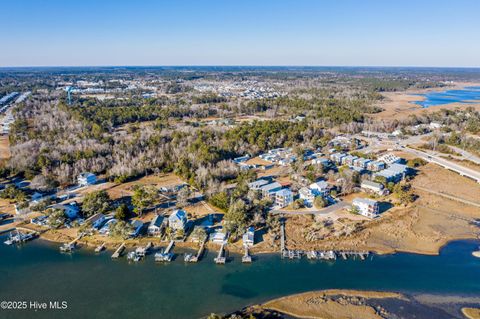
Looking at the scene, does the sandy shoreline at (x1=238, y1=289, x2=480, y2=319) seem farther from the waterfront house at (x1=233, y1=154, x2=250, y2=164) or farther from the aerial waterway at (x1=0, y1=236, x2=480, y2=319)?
the waterfront house at (x1=233, y1=154, x2=250, y2=164)

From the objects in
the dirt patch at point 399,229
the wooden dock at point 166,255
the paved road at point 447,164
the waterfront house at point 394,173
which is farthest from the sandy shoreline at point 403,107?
the wooden dock at point 166,255

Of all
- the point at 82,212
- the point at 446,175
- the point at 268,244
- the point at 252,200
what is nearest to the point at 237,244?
the point at 268,244

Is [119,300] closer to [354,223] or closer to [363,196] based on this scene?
[354,223]

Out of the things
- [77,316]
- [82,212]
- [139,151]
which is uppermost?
[139,151]

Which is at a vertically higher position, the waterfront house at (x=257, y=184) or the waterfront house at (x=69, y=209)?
the waterfront house at (x=257, y=184)

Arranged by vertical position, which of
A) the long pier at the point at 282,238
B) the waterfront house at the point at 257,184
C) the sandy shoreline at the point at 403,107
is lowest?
the long pier at the point at 282,238

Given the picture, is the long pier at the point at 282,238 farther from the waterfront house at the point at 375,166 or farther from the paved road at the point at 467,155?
the paved road at the point at 467,155

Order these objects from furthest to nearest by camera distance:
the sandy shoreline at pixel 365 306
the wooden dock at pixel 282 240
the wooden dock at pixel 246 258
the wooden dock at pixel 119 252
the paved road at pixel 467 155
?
1. the paved road at pixel 467 155
2. the wooden dock at pixel 282 240
3. the wooden dock at pixel 119 252
4. the wooden dock at pixel 246 258
5. the sandy shoreline at pixel 365 306
